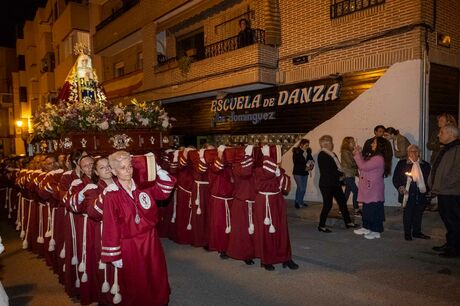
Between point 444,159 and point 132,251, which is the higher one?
point 444,159

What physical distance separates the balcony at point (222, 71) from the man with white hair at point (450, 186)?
21.7 feet

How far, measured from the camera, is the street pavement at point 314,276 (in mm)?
4605

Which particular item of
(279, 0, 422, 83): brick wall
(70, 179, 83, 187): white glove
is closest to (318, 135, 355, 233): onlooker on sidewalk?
(279, 0, 422, 83): brick wall

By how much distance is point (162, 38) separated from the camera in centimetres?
1772

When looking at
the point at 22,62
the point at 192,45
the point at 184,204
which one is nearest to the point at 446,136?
the point at 184,204

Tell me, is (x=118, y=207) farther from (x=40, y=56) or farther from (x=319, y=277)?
(x=40, y=56)

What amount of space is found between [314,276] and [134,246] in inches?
111

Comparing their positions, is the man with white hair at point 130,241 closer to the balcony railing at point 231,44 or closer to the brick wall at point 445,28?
the brick wall at point 445,28

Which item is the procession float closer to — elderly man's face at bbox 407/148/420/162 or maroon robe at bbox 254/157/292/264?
maroon robe at bbox 254/157/292/264

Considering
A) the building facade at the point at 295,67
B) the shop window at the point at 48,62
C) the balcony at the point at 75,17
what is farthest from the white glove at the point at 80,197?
the shop window at the point at 48,62

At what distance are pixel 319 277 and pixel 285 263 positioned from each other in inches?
24.3

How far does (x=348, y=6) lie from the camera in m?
10.1

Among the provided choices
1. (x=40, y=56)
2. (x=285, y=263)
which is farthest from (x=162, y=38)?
(x=40, y=56)

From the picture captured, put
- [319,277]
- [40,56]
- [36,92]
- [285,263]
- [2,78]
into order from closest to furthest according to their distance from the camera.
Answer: [319,277] → [285,263] → [40,56] → [36,92] → [2,78]
